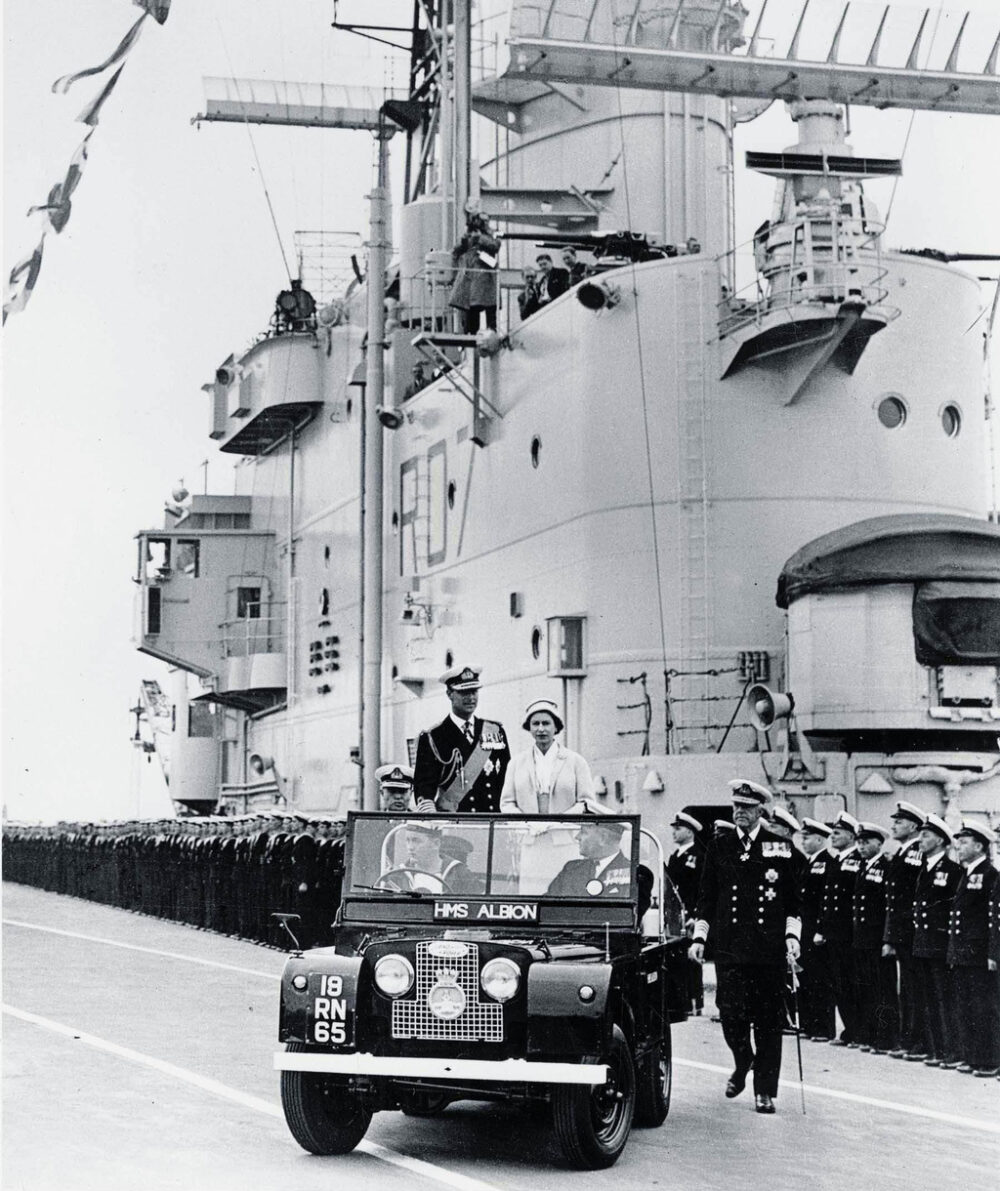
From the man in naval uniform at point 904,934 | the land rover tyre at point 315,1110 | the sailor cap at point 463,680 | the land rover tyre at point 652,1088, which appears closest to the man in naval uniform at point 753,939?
the land rover tyre at point 652,1088

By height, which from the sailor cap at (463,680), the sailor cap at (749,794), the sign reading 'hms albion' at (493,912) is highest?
the sailor cap at (463,680)

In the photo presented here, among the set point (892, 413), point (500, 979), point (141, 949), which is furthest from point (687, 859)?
point (141, 949)

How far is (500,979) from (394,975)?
1.49ft

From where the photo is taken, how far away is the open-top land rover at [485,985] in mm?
6938

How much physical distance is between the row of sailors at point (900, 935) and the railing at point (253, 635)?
801 inches

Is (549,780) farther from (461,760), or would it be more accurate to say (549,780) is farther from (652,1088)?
(652,1088)

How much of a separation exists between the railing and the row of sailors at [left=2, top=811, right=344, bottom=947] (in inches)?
154

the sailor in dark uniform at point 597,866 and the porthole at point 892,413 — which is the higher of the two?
the porthole at point 892,413

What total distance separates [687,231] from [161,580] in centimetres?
1458

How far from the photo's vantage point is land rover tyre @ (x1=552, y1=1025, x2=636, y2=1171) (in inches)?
272

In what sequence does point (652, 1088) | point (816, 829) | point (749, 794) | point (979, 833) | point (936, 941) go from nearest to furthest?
point (652, 1088), point (749, 794), point (979, 833), point (936, 941), point (816, 829)

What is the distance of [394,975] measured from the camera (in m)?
7.18

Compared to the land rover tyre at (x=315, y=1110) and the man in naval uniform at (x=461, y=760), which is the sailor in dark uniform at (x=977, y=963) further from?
the land rover tyre at (x=315, y=1110)

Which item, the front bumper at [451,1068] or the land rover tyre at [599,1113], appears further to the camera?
the land rover tyre at [599,1113]
